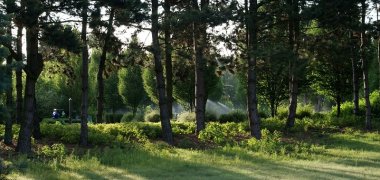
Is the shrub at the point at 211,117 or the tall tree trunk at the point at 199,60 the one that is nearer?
the tall tree trunk at the point at 199,60

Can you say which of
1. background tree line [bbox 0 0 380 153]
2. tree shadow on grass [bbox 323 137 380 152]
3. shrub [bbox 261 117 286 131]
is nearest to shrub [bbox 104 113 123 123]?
background tree line [bbox 0 0 380 153]

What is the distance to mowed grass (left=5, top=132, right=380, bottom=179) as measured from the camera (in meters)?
9.67

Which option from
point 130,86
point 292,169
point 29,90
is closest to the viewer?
point 292,169

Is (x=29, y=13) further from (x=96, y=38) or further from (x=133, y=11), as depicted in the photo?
(x=96, y=38)

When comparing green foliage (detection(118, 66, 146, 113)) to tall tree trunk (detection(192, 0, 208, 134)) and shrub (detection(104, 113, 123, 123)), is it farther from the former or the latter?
tall tree trunk (detection(192, 0, 208, 134))

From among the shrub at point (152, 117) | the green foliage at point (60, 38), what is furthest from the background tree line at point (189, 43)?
the shrub at point (152, 117)

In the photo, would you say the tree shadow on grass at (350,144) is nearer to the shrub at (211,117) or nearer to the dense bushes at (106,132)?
the dense bushes at (106,132)

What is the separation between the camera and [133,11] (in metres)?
14.0

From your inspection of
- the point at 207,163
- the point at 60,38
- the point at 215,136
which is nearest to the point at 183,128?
the point at 215,136

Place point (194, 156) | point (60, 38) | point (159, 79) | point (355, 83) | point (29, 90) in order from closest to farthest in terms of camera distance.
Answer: point (60, 38)
point (194, 156)
point (29, 90)
point (159, 79)
point (355, 83)

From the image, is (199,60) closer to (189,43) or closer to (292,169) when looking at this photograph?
(189,43)

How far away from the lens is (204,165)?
11.2 metres

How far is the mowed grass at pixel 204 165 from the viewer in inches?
381

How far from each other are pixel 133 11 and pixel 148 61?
23.5 ft
